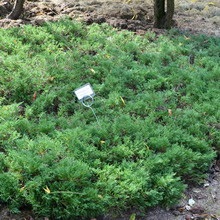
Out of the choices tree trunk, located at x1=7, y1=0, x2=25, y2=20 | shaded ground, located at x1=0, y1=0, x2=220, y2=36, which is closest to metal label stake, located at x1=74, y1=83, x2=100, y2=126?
shaded ground, located at x1=0, y1=0, x2=220, y2=36

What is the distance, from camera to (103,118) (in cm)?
467

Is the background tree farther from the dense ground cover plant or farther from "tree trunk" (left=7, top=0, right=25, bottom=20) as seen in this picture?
"tree trunk" (left=7, top=0, right=25, bottom=20)

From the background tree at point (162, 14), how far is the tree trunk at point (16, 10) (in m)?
2.20

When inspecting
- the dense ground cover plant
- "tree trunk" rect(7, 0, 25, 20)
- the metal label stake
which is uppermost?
"tree trunk" rect(7, 0, 25, 20)

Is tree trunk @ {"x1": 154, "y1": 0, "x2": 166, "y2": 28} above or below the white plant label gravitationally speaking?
below

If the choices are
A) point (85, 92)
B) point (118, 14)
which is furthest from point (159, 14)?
point (85, 92)

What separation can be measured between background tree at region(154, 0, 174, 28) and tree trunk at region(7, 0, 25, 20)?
7.21 feet

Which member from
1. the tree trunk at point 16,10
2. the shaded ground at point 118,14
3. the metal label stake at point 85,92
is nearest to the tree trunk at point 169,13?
the shaded ground at point 118,14

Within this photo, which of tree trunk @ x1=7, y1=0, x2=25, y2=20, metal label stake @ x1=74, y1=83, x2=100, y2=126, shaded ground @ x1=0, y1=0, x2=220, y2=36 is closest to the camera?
metal label stake @ x1=74, y1=83, x2=100, y2=126

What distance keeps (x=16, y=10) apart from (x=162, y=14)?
2.41 m

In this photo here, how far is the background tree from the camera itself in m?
7.18

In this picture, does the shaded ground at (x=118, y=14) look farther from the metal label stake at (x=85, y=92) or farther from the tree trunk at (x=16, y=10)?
the metal label stake at (x=85, y=92)

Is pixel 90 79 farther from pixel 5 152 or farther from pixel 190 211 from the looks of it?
pixel 190 211

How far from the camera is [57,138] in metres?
4.22
